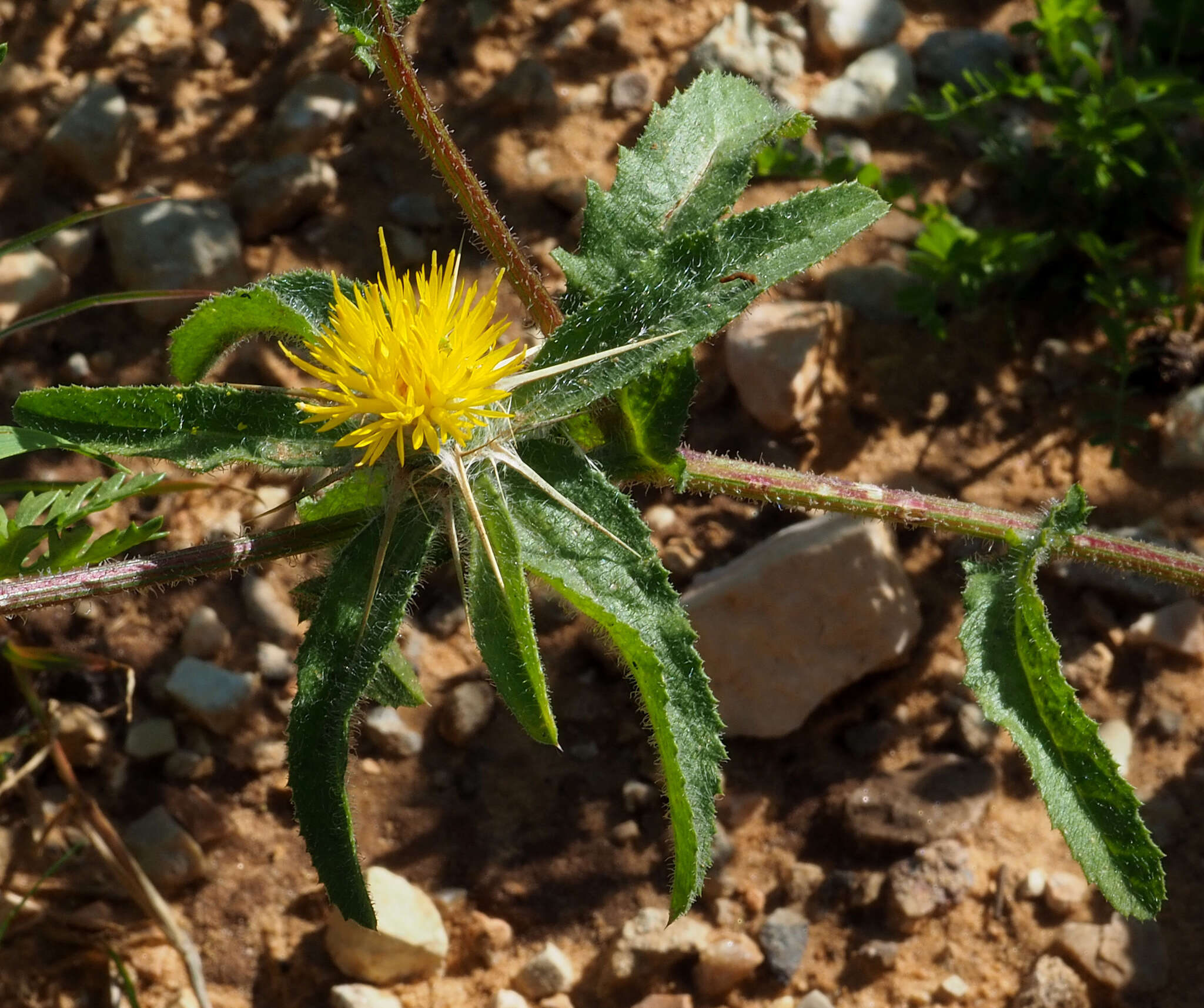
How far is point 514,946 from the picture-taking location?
2891mm

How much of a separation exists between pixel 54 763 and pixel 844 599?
79.4 inches

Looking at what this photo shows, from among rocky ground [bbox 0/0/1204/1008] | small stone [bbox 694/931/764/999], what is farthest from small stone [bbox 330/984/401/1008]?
small stone [bbox 694/931/764/999]

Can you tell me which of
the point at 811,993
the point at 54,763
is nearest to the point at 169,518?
the point at 54,763

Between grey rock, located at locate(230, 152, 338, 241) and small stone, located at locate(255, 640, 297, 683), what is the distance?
4.42 ft

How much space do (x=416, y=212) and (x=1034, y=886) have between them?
260 centimetres

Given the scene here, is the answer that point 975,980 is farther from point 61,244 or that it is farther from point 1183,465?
point 61,244

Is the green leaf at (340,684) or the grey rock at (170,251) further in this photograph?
the grey rock at (170,251)

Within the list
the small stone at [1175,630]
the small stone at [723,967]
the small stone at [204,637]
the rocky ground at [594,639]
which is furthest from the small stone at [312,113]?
the small stone at [1175,630]

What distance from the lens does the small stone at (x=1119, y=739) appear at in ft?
9.86

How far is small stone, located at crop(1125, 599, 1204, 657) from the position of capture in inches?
122

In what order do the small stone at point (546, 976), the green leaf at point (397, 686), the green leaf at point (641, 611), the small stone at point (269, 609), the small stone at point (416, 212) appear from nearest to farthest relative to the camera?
the green leaf at point (641, 611) → the green leaf at point (397, 686) → the small stone at point (546, 976) → the small stone at point (269, 609) → the small stone at point (416, 212)

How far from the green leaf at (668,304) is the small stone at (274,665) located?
140 centimetres

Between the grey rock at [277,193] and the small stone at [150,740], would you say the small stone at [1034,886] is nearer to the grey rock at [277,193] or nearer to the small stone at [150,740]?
the small stone at [150,740]

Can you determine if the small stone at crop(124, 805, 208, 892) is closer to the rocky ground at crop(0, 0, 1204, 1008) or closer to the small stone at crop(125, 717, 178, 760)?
the rocky ground at crop(0, 0, 1204, 1008)
